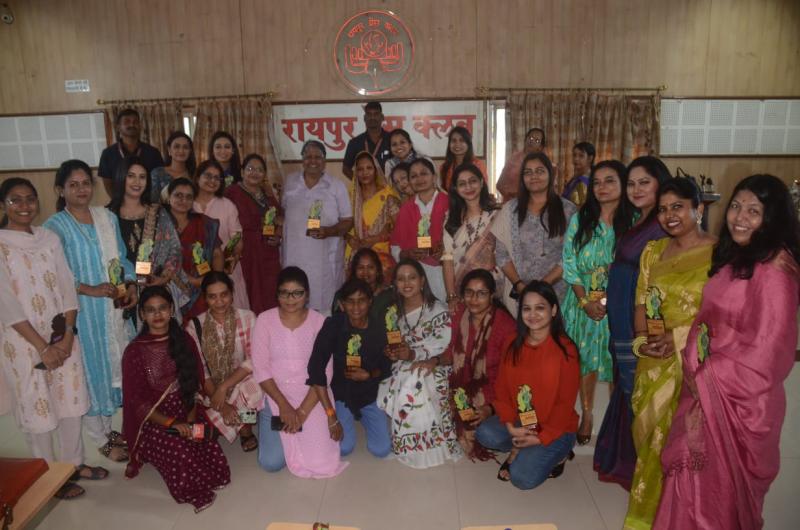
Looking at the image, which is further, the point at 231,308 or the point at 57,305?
the point at 231,308

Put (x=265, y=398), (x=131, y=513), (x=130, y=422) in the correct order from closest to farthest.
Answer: (x=131, y=513) < (x=130, y=422) < (x=265, y=398)

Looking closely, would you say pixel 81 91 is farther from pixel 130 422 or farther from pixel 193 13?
pixel 130 422

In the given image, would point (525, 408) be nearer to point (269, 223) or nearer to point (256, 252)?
point (269, 223)

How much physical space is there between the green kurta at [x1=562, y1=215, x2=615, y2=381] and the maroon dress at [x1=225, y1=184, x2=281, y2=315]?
232cm

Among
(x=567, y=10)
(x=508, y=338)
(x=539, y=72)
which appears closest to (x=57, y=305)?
(x=508, y=338)

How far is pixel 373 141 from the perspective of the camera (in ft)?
16.7

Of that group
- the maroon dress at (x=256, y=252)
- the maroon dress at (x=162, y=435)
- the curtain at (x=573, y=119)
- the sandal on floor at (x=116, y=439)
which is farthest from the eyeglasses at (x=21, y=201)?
the curtain at (x=573, y=119)

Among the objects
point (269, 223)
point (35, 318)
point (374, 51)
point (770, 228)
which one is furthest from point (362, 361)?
point (374, 51)

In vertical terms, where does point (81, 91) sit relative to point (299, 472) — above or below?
above

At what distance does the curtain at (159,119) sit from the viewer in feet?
23.7

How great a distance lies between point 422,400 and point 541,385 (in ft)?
2.30

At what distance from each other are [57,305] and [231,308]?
0.92m

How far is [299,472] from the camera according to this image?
10.2 ft

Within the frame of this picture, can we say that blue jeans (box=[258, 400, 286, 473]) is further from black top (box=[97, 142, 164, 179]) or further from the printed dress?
black top (box=[97, 142, 164, 179])
